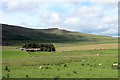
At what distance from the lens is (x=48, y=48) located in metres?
106

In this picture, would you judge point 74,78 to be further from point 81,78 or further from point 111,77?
point 111,77

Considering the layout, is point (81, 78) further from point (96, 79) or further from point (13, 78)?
point (13, 78)

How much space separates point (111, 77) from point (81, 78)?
2.95m

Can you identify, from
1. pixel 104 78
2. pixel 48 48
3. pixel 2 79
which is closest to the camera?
pixel 2 79

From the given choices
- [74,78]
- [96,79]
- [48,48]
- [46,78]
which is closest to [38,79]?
Answer: [46,78]

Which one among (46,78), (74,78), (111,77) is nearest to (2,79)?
(46,78)

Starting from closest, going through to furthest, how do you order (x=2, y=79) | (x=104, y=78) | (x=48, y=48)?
(x=2, y=79), (x=104, y=78), (x=48, y=48)

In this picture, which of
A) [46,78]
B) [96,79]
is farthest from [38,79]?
[96,79]

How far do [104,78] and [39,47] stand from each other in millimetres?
81527

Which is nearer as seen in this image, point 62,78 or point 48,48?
point 62,78

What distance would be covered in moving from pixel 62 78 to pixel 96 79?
9.56ft

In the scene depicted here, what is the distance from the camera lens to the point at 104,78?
92.2ft

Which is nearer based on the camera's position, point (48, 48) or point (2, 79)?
point (2, 79)

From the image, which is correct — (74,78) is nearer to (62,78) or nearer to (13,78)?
(62,78)
